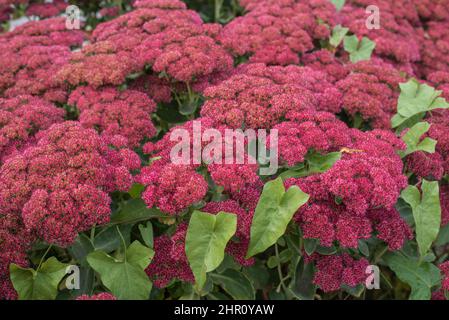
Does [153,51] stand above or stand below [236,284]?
above

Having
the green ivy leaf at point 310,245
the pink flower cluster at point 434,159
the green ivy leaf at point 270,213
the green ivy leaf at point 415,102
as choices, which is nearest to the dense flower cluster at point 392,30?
the green ivy leaf at point 415,102

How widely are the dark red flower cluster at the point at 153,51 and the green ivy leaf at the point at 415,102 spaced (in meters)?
1.05

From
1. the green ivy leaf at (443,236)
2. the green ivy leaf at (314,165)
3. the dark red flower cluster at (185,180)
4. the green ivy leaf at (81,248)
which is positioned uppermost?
the dark red flower cluster at (185,180)

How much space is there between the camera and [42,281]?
202cm

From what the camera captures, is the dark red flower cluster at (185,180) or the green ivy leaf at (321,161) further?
the green ivy leaf at (321,161)

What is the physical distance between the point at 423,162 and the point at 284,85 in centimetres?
84

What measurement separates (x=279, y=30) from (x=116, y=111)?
1.41 meters

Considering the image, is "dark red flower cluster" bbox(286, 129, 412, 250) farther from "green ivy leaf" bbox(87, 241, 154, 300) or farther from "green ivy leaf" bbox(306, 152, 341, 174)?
"green ivy leaf" bbox(87, 241, 154, 300)

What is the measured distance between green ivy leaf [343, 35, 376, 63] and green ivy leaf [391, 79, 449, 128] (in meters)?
0.63

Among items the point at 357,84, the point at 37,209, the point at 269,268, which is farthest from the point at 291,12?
the point at 37,209

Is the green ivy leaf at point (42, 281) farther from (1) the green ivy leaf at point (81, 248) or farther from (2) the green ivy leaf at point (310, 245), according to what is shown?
(2) the green ivy leaf at point (310, 245)

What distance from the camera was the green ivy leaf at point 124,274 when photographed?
202 centimetres

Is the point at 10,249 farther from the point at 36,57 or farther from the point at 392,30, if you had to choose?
the point at 392,30

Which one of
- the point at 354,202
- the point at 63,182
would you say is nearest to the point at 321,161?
the point at 354,202
